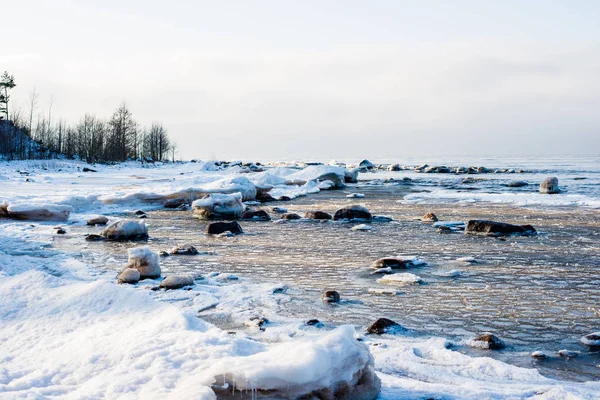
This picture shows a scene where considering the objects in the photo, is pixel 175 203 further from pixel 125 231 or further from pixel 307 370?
pixel 307 370

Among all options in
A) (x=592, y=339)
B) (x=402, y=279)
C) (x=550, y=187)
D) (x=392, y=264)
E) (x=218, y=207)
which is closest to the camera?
(x=592, y=339)

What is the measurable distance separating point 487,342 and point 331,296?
2087mm

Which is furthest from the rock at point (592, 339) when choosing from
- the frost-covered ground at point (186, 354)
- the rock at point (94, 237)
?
the rock at point (94, 237)

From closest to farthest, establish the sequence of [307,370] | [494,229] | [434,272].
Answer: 1. [307,370]
2. [434,272]
3. [494,229]

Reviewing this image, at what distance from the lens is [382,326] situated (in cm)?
566

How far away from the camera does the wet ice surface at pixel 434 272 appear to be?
5.79m

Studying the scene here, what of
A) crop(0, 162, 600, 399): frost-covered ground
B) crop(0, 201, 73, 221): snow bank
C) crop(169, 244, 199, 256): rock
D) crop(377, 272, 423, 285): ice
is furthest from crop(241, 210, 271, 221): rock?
crop(0, 162, 600, 399): frost-covered ground

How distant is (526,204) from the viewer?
20.4 meters

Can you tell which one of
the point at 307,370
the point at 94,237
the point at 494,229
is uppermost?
the point at 307,370

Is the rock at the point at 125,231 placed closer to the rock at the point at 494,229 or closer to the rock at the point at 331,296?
the rock at the point at 331,296

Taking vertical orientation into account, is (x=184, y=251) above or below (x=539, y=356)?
below

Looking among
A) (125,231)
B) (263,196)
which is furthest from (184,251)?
(263,196)

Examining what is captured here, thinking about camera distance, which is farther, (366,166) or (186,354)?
(366,166)

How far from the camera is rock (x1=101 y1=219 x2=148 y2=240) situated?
40.1ft
